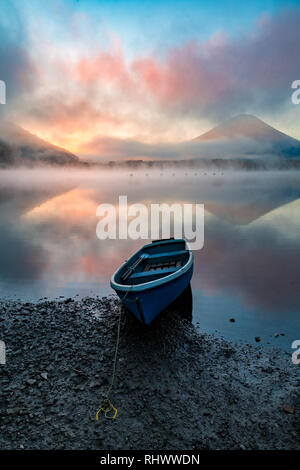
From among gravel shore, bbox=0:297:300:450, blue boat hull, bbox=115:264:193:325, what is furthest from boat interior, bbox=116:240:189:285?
gravel shore, bbox=0:297:300:450

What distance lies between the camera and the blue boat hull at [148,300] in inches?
337

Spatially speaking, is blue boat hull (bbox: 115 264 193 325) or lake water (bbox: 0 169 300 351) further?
lake water (bbox: 0 169 300 351)

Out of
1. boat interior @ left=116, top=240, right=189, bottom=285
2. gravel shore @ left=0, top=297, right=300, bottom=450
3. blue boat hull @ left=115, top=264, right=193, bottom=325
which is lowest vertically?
gravel shore @ left=0, top=297, right=300, bottom=450

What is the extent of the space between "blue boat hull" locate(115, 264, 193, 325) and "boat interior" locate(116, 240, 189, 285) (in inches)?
54.2

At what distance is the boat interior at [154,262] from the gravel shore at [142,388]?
4.99 ft

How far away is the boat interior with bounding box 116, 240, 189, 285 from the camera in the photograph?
10875mm

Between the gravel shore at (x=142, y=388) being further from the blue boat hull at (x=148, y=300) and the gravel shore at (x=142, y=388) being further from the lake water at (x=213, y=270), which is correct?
the lake water at (x=213, y=270)

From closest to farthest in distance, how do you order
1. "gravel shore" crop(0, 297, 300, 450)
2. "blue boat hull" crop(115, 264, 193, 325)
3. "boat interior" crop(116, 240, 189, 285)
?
"gravel shore" crop(0, 297, 300, 450)
"blue boat hull" crop(115, 264, 193, 325)
"boat interior" crop(116, 240, 189, 285)

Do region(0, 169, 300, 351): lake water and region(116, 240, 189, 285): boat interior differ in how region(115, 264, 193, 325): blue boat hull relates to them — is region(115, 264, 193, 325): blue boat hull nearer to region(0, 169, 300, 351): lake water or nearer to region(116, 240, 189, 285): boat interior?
region(116, 240, 189, 285): boat interior

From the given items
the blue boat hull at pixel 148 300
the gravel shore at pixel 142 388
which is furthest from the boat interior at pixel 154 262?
the gravel shore at pixel 142 388

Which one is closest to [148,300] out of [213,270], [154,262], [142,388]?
[142,388]

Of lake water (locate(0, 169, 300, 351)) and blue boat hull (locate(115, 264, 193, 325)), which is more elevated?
lake water (locate(0, 169, 300, 351))

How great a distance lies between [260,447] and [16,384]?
17.6 ft
